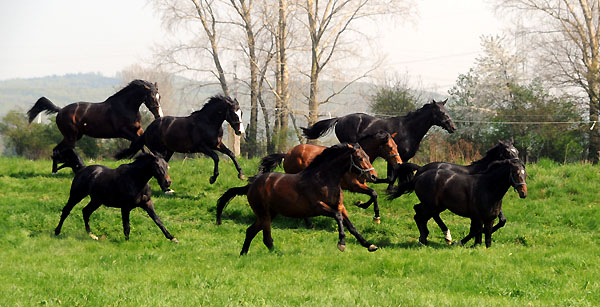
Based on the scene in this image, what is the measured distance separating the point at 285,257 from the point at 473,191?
393 centimetres

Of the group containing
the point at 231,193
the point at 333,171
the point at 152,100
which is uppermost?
the point at 152,100

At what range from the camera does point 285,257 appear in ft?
34.4

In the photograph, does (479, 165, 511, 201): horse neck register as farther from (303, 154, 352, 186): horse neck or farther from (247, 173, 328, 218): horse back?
(247, 173, 328, 218): horse back

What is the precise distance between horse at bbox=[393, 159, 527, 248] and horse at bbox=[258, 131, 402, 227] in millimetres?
1534

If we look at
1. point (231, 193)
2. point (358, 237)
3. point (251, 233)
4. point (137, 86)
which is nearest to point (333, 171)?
point (358, 237)

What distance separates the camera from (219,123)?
56.2 ft

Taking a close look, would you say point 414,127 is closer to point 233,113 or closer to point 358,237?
point 233,113

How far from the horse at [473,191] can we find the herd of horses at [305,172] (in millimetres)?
19

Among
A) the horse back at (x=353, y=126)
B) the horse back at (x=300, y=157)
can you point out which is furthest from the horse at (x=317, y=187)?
the horse back at (x=353, y=126)

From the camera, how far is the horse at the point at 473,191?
11.7 metres

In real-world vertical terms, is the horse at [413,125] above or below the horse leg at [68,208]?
above

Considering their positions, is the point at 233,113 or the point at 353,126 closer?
the point at 233,113

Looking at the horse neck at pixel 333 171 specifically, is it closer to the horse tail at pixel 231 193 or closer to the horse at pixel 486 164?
the horse tail at pixel 231 193

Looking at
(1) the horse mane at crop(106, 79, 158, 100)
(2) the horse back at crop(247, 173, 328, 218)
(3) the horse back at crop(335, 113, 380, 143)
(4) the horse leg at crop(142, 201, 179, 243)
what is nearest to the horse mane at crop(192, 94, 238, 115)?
(1) the horse mane at crop(106, 79, 158, 100)
